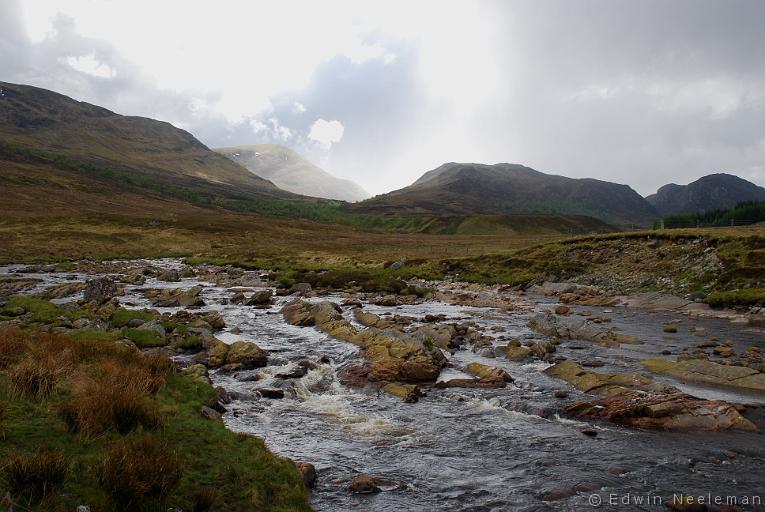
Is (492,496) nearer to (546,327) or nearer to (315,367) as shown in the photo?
(315,367)

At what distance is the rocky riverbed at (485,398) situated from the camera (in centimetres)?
1123

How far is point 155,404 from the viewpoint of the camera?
11.6 m

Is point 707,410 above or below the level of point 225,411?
above

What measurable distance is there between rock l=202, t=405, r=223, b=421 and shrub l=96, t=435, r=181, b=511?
472cm

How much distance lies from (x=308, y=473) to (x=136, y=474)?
4.36 m

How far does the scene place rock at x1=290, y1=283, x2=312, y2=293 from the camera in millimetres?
49812

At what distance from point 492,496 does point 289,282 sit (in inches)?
1754

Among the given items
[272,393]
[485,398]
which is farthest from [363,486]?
[485,398]

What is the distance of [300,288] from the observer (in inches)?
1997

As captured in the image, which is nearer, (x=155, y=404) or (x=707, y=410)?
(x=155, y=404)

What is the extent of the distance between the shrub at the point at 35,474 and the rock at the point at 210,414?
573 centimetres

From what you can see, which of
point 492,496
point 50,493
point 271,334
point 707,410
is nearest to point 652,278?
point 707,410

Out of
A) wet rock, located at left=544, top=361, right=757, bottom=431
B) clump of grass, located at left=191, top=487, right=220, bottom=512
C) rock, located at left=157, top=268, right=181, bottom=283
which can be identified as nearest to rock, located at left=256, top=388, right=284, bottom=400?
clump of grass, located at left=191, top=487, right=220, bottom=512

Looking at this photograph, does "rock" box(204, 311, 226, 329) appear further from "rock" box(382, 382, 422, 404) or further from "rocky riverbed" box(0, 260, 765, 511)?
"rock" box(382, 382, 422, 404)
